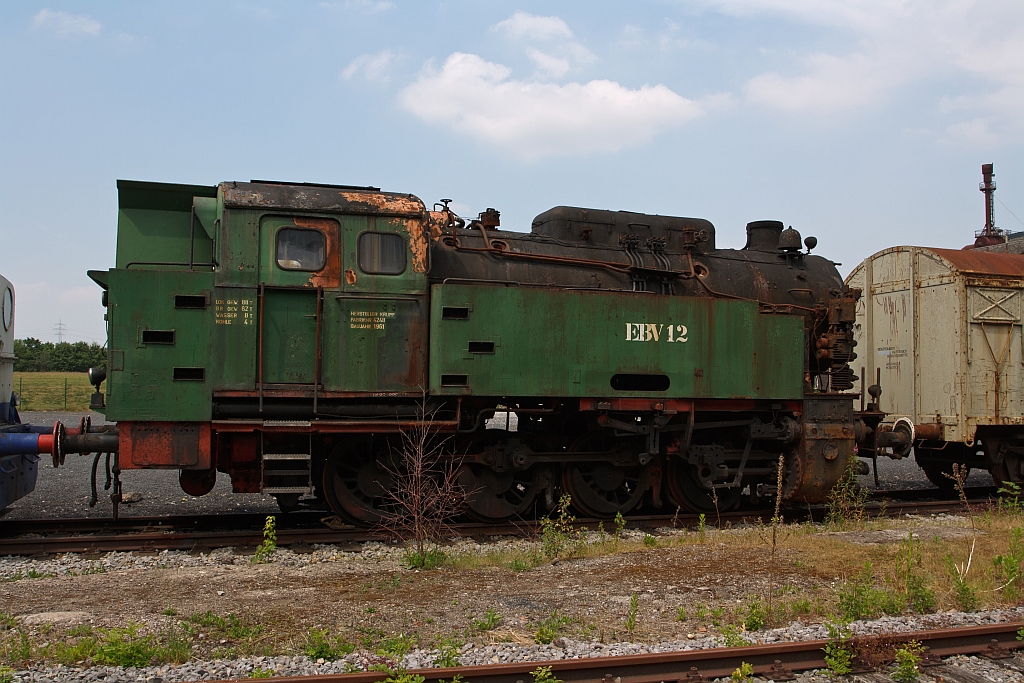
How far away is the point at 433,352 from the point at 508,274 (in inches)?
56.2

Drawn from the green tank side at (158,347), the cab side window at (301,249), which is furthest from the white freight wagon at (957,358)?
the green tank side at (158,347)

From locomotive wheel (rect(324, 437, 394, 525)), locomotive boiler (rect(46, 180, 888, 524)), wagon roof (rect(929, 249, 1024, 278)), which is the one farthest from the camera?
wagon roof (rect(929, 249, 1024, 278))

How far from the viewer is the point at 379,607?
5.77 m

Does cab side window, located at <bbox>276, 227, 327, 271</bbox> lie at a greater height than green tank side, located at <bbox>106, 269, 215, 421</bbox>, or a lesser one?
greater

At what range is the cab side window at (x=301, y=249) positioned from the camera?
7.88 metres

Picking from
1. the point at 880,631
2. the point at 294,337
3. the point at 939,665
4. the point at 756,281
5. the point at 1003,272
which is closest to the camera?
the point at 939,665

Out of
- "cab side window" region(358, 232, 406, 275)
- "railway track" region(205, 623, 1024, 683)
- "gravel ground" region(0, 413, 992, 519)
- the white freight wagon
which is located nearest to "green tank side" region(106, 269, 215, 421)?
"cab side window" region(358, 232, 406, 275)

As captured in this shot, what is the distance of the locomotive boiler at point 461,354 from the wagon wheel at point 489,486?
0.03 m

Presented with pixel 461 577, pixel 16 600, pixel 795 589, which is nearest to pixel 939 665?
pixel 795 589

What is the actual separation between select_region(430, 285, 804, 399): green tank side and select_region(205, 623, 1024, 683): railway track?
4.02 metres

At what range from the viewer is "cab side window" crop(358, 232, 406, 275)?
318 inches

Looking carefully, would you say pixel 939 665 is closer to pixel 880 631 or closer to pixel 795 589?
pixel 880 631

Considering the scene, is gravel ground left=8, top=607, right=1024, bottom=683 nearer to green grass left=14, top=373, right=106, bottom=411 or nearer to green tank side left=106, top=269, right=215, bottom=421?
green tank side left=106, top=269, right=215, bottom=421

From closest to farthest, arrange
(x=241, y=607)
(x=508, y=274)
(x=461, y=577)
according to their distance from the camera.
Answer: (x=241, y=607), (x=461, y=577), (x=508, y=274)
